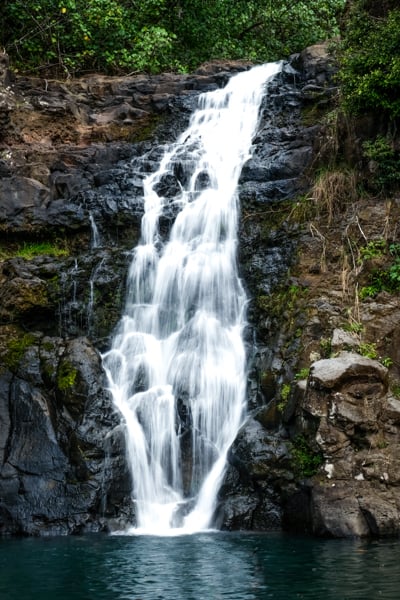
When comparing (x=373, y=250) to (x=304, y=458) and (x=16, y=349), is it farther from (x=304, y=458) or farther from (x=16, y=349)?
(x=16, y=349)

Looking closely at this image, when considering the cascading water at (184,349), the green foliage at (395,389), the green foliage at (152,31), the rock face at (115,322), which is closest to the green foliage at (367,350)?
the rock face at (115,322)

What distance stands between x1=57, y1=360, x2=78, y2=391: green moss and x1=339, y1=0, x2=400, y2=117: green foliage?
24.0 feet

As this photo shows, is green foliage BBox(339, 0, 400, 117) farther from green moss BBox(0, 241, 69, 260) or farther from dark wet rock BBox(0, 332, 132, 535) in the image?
dark wet rock BBox(0, 332, 132, 535)

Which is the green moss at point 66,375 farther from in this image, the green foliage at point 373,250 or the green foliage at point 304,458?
the green foliage at point 373,250

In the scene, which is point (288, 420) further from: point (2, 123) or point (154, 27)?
A: point (154, 27)

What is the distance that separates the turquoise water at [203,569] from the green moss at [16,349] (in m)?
3.57

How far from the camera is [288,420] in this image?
11.3 meters

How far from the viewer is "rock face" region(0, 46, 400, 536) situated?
10656 millimetres

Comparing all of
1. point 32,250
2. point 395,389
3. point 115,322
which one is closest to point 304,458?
point 395,389

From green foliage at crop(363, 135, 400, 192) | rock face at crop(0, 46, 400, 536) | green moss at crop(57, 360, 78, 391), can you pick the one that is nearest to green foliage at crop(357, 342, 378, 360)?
rock face at crop(0, 46, 400, 536)

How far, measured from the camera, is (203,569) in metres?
8.42

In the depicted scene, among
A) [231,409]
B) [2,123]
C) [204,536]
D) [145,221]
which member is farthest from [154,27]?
[204,536]

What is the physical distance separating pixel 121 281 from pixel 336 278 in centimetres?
416

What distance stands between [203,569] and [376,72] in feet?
32.2
